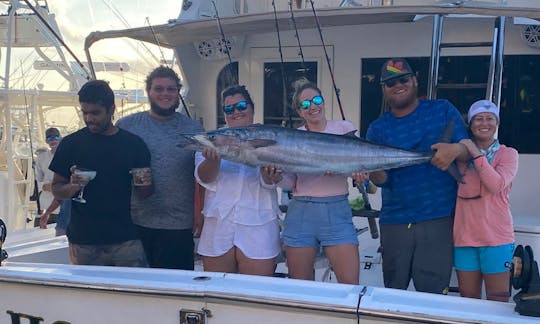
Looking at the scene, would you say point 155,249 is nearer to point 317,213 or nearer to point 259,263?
point 259,263

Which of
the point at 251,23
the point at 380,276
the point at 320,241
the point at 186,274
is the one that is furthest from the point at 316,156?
the point at 251,23

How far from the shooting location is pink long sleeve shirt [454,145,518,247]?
2.75m

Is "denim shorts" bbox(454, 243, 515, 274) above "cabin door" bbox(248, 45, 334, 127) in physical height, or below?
below

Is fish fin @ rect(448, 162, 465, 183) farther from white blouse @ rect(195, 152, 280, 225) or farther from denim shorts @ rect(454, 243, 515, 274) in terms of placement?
white blouse @ rect(195, 152, 280, 225)

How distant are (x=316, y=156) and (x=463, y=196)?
0.77 metres

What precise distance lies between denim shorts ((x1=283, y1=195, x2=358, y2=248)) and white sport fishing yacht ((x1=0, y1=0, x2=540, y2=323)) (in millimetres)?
496

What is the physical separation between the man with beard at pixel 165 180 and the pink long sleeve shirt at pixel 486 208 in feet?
4.82

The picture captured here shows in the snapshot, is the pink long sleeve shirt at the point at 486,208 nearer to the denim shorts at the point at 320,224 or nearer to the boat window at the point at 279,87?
the denim shorts at the point at 320,224

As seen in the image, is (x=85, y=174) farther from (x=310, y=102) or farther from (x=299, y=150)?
(x=310, y=102)

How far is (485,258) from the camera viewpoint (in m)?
2.78

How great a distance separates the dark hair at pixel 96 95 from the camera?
2.91 meters

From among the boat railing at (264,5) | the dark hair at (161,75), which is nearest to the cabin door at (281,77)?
the boat railing at (264,5)

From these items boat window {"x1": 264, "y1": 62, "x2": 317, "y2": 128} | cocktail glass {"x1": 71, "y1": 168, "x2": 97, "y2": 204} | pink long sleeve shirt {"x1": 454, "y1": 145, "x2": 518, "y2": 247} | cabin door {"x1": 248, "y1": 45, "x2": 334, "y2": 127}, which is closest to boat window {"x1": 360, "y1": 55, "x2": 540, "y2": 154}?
cabin door {"x1": 248, "y1": 45, "x2": 334, "y2": 127}

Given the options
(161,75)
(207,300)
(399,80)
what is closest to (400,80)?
(399,80)
